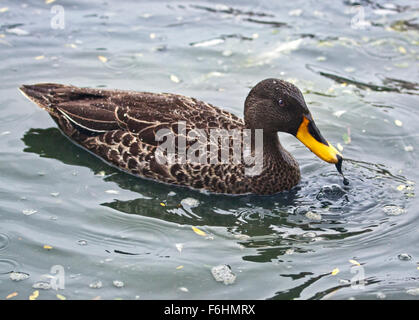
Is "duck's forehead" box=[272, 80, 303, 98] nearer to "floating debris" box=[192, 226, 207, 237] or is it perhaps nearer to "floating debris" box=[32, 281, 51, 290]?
"floating debris" box=[192, 226, 207, 237]

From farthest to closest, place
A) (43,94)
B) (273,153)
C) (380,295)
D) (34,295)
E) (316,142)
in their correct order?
(43,94), (273,153), (316,142), (380,295), (34,295)

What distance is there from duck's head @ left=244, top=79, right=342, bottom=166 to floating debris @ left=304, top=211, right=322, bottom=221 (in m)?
0.55

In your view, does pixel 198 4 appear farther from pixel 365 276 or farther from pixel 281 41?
pixel 365 276

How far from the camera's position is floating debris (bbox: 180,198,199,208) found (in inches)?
259

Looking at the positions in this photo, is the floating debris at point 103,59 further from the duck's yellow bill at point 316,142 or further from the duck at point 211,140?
the duck's yellow bill at point 316,142

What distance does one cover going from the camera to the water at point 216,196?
5.50 m

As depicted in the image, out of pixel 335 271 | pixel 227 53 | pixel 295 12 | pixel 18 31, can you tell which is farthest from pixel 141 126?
pixel 295 12

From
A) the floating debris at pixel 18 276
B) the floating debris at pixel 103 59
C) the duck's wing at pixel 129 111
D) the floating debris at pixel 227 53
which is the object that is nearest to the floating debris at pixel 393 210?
the duck's wing at pixel 129 111

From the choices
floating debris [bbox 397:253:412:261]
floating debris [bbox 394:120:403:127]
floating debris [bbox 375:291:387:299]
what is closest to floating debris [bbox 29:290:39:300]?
floating debris [bbox 375:291:387:299]

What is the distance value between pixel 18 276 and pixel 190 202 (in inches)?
78.4

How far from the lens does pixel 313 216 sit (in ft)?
20.8

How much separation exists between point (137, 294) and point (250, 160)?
2.22 metres

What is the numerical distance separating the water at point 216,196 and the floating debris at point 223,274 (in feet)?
0.16

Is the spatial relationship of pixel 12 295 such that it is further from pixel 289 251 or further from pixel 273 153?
pixel 273 153
